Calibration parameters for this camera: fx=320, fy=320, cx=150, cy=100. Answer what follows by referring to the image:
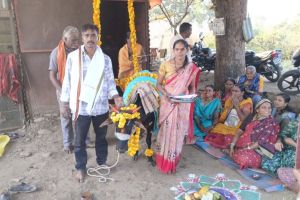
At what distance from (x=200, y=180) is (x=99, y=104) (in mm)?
1514

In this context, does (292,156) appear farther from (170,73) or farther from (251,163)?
(170,73)

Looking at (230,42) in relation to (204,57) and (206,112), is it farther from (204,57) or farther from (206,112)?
(204,57)

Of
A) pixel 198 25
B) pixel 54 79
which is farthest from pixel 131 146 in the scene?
pixel 198 25

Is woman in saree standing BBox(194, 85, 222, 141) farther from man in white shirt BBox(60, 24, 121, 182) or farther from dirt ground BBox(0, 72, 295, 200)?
man in white shirt BBox(60, 24, 121, 182)

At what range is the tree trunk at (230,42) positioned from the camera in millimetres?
6113

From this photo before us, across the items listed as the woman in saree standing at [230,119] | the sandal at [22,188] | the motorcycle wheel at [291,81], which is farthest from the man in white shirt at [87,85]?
the motorcycle wheel at [291,81]

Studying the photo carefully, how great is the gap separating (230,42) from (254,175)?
3.16 metres

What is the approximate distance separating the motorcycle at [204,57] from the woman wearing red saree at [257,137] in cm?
606

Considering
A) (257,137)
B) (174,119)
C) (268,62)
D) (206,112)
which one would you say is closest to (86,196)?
(174,119)

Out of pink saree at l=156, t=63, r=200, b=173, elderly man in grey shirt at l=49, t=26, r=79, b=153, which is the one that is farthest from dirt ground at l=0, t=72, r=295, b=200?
elderly man in grey shirt at l=49, t=26, r=79, b=153

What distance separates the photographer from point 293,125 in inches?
155

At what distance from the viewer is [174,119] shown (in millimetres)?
3857

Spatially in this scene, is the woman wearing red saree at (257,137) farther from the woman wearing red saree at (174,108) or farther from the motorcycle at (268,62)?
the motorcycle at (268,62)

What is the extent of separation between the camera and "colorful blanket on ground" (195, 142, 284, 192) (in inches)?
144
